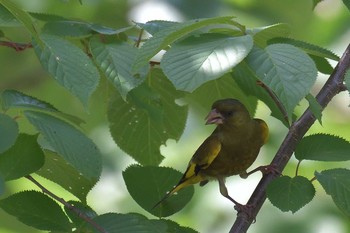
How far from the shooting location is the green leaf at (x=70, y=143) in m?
2.00

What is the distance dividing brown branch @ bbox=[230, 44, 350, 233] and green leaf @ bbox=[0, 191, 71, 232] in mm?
464

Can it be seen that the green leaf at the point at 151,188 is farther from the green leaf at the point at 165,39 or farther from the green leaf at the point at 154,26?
the green leaf at the point at 165,39

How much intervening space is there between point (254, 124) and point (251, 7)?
1907mm

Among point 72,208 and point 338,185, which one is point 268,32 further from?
point 72,208

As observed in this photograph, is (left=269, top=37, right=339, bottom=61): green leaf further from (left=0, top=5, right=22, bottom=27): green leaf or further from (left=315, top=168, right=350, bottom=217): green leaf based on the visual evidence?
(left=0, top=5, right=22, bottom=27): green leaf

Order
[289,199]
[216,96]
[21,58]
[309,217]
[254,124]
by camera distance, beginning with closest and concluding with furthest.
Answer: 1. [289,199]
2. [216,96]
3. [254,124]
4. [309,217]
5. [21,58]

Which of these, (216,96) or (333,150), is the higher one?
(216,96)

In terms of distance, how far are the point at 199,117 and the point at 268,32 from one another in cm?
215

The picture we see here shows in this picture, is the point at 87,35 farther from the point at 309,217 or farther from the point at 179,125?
the point at 309,217

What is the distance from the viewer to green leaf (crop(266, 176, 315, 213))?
218 centimetres

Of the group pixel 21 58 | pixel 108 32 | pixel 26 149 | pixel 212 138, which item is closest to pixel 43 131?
pixel 26 149

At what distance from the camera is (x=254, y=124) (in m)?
3.12

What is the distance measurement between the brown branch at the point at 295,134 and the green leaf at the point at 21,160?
0.57m

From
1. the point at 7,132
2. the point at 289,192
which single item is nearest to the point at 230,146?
the point at 289,192
